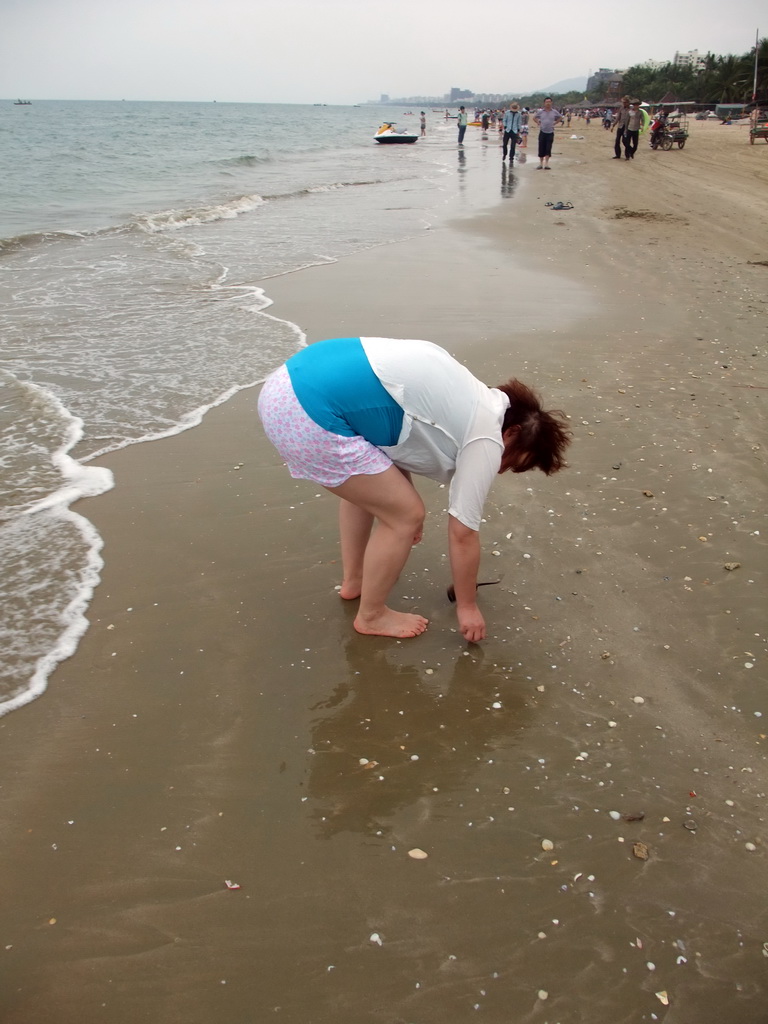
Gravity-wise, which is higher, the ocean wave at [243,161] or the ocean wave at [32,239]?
the ocean wave at [243,161]

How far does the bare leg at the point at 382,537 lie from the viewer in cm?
260

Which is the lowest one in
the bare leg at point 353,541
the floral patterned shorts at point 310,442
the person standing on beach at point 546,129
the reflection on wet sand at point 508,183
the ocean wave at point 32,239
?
the bare leg at point 353,541

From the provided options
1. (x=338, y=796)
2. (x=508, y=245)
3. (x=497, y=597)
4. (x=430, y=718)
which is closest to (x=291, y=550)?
(x=497, y=597)

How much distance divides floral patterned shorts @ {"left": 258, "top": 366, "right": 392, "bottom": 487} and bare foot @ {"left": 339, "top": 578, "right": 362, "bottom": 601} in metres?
0.72

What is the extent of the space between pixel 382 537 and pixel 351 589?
566 mm

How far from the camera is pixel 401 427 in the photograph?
2.51m

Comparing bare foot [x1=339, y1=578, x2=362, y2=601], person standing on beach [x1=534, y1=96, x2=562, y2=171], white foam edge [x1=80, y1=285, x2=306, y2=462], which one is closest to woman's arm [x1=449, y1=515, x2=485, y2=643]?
bare foot [x1=339, y1=578, x2=362, y2=601]

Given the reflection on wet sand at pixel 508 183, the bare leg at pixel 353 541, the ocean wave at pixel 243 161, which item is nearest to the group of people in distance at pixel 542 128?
the reflection on wet sand at pixel 508 183

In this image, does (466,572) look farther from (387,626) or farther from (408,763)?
(408,763)

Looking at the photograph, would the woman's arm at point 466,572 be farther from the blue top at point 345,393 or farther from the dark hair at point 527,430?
the blue top at point 345,393

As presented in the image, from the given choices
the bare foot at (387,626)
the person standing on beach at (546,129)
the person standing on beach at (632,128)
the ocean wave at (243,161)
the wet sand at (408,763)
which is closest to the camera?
the wet sand at (408,763)

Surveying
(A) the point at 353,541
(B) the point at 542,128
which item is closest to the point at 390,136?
(B) the point at 542,128

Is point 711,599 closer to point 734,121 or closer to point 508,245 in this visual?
point 508,245

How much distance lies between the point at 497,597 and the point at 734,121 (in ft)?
185
